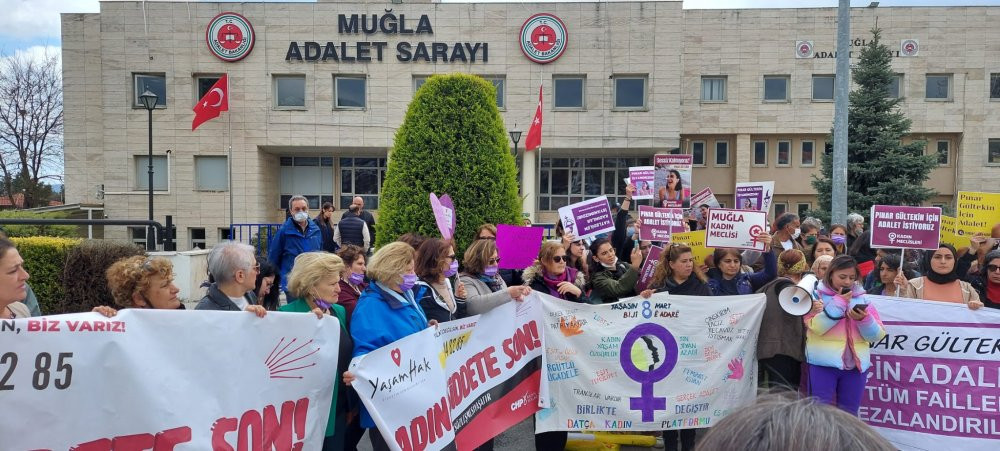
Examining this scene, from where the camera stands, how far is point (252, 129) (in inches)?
1166

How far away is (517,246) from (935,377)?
364cm

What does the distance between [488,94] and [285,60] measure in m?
22.3

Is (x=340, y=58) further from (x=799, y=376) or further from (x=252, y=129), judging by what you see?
(x=799, y=376)

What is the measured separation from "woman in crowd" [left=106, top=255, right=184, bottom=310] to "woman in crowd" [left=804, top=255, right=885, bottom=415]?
4.52 metres

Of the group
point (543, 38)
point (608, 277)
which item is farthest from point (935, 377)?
point (543, 38)

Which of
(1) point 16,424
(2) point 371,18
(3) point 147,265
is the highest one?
(2) point 371,18

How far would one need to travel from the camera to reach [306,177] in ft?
105

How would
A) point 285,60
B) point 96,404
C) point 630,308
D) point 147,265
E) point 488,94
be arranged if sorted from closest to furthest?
point 96,404 → point 147,265 → point 630,308 → point 488,94 → point 285,60

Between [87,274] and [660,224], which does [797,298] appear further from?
Answer: [87,274]

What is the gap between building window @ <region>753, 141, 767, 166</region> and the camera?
33.6 m

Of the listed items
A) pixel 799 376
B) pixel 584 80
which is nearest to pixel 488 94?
pixel 799 376

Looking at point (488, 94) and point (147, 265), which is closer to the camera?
point (147, 265)

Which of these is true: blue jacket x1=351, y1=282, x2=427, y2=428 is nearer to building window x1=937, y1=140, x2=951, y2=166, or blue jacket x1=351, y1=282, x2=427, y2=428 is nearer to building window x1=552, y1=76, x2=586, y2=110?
building window x1=552, y1=76, x2=586, y2=110

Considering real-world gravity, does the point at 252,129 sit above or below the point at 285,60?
below
